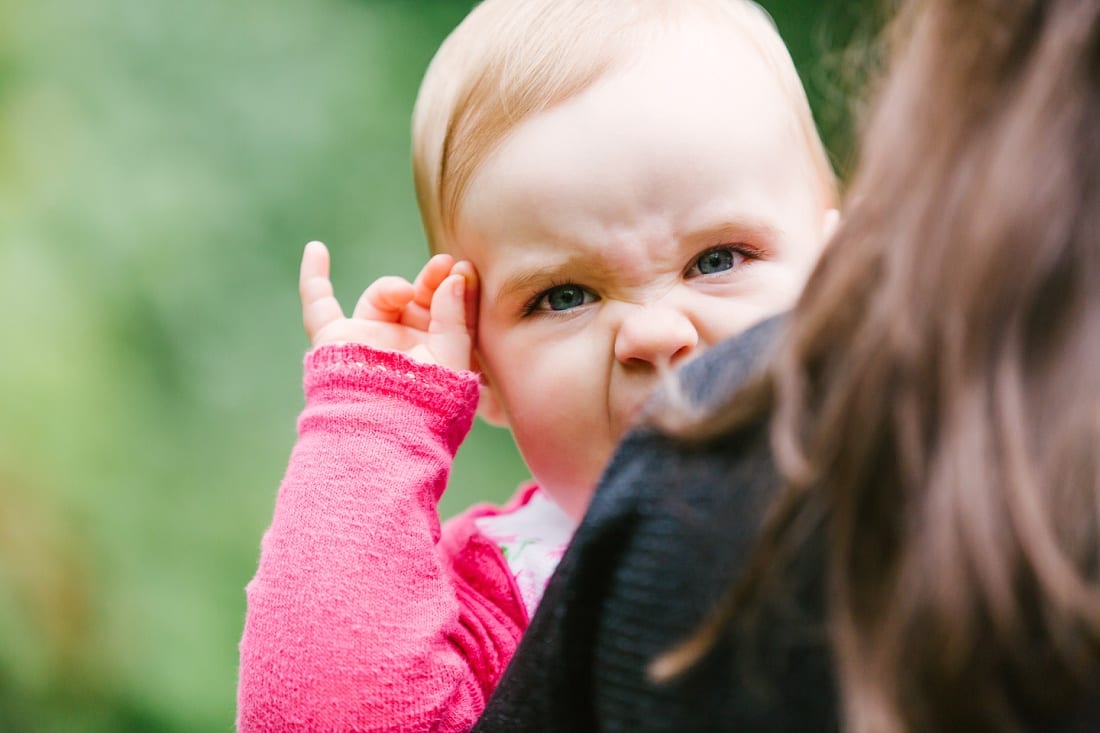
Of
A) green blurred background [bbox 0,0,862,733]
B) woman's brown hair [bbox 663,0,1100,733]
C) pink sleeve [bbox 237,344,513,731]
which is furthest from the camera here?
green blurred background [bbox 0,0,862,733]

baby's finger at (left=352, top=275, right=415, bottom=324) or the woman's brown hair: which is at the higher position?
baby's finger at (left=352, top=275, right=415, bottom=324)

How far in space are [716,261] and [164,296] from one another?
1.38 metres

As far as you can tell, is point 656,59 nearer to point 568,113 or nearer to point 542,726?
point 568,113

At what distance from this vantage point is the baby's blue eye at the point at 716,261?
1.05m

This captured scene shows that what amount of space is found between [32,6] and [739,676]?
2.05m

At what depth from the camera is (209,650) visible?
2.03m

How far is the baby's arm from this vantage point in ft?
2.88

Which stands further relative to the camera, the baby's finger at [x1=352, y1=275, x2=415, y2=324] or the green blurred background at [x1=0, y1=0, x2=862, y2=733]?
the green blurred background at [x1=0, y1=0, x2=862, y2=733]

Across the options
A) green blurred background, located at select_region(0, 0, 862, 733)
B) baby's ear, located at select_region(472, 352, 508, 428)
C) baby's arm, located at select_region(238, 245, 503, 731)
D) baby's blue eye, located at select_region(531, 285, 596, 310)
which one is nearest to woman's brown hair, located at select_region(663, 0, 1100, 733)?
baby's arm, located at select_region(238, 245, 503, 731)

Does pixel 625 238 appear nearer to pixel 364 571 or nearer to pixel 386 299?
pixel 386 299

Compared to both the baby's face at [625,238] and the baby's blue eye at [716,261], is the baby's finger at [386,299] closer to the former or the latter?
the baby's face at [625,238]

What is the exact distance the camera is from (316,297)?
115cm

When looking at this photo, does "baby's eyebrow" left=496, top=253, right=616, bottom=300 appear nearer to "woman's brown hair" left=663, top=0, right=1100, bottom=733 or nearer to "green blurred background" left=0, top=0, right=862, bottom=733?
"woman's brown hair" left=663, top=0, right=1100, bottom=733

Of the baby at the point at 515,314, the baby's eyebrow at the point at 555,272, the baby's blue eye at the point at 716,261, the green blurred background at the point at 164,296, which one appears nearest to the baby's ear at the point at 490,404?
the baby at the point at 515,314
